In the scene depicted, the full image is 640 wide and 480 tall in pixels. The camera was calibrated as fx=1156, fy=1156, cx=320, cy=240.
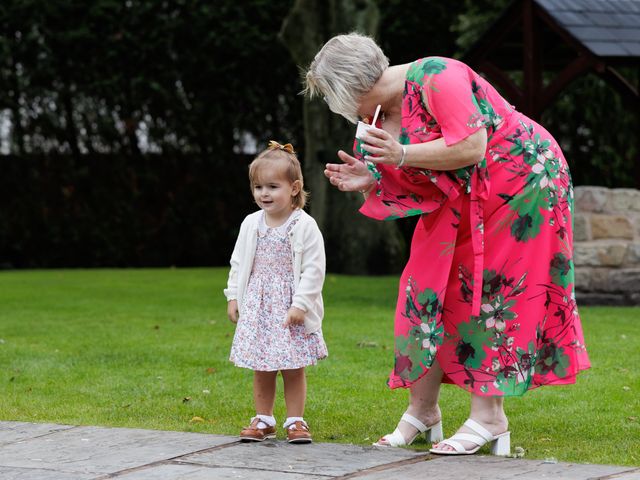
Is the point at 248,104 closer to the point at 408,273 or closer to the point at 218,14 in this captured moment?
the point at 218,14

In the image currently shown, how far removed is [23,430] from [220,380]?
1772 millimetres

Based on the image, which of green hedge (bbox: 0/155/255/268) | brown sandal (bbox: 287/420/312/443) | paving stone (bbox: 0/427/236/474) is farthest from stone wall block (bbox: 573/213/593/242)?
green hedge (bbox: 0/155/255/268)

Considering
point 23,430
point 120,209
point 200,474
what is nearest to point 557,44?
point 120,209

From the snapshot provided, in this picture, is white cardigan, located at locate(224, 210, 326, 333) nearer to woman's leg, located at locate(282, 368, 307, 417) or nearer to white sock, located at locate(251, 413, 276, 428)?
woman's leg, located at locate(282, 368, 307, 417)

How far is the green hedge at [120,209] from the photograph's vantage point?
645 inches

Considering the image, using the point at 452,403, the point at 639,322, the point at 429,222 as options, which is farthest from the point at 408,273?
the point at 639,322

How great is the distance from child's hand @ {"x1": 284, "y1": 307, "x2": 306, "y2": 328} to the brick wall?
6401 mm

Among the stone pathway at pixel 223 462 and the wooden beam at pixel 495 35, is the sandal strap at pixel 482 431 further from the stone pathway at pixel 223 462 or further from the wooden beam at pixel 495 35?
the wooden beam at pixel 495 35

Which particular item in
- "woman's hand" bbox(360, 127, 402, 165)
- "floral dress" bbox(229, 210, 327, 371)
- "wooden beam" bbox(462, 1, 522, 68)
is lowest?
"floral dress" bbox(229, 210, 327, 371)

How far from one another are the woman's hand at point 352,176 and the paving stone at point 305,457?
0.93 m

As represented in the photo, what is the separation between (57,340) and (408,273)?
4.31 meters

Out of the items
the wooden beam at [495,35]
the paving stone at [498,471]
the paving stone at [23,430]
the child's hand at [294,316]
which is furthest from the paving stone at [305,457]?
the wooden beam at [495,35]

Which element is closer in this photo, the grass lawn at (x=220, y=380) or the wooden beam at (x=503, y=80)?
the grass lawn at (x=220, y=380)

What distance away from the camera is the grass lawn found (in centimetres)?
477
